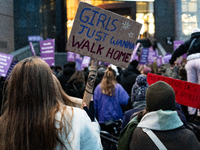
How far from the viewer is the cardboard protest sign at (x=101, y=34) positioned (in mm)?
2707

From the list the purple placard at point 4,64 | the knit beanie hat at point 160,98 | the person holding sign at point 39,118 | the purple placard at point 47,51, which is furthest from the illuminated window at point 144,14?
the person holding sign at point 39,118

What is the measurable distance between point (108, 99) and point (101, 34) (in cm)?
235

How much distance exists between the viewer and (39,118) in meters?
1.53

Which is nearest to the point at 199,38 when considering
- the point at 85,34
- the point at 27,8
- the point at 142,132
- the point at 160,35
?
the point at 85,34

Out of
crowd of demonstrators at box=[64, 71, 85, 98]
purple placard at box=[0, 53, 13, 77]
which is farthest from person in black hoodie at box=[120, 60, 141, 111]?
purple placard at box=[0, 53, 13, 77]

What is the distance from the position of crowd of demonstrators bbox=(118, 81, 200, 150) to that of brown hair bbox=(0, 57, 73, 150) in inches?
31.0

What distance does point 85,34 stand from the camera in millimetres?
2715

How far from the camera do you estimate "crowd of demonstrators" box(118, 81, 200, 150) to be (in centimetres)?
196

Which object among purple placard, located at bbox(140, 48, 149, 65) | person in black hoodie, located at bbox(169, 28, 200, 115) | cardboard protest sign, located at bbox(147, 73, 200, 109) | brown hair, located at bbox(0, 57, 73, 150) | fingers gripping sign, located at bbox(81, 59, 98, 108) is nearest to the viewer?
brown hair, located at bbox(0, 57, 73, 150)

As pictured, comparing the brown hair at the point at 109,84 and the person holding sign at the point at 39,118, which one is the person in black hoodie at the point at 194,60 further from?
the person holding sign at the point at 39,118

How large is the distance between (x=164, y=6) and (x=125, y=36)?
25417mm

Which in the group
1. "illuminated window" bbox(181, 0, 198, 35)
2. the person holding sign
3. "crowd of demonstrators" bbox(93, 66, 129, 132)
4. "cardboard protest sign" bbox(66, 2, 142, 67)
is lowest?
"crowd of demonstrators" bbox(93, 66, 129, 132)

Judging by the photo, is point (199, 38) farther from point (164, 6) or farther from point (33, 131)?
point (164, 6)

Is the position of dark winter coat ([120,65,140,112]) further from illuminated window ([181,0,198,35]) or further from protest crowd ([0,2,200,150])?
protest crowd ([0,2,200,150])
